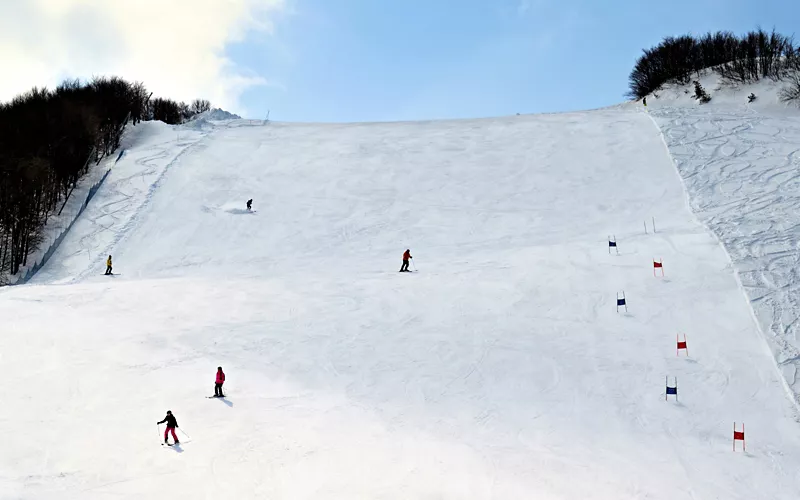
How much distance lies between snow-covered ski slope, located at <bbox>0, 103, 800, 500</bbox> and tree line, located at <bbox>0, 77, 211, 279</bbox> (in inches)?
131

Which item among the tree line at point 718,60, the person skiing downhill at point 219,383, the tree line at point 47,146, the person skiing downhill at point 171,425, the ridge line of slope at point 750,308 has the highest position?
the tree line at point 718,60

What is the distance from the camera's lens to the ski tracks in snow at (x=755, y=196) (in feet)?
68.6

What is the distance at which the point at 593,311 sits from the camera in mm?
22109

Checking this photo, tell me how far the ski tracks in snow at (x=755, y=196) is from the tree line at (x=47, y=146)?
34214mm

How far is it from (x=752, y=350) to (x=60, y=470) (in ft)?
60.0


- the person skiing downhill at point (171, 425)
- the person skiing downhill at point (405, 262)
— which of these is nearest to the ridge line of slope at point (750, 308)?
the person skiing downhill at point (405, 262)

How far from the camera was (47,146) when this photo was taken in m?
44.3

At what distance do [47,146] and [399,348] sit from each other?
116 feet

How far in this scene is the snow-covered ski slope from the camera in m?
13.3

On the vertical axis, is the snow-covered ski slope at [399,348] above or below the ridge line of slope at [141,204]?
below

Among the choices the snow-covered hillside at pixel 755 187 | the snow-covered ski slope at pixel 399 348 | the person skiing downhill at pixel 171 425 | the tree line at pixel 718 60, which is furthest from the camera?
the tree line at pixel 718 60

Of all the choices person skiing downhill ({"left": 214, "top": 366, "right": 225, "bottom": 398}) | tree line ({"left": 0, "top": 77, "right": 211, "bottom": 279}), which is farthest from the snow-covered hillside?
tree line ({"left": 0, "top": 77, "right": 211, "bottom": 279})

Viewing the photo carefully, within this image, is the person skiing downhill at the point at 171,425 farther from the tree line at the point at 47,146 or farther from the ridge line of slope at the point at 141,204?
the tree line at the point at 47,146

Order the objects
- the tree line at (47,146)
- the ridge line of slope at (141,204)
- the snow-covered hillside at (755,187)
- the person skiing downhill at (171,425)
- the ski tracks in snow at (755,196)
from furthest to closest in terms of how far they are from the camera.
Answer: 1. the tree line at (47,146)
2. the ridge line of slope at (141,204)
3. the snow-covered hillside at (755,187)
4. the ski tracks in snow at (755,196)
5. the person skiing downhill at (171,425)
